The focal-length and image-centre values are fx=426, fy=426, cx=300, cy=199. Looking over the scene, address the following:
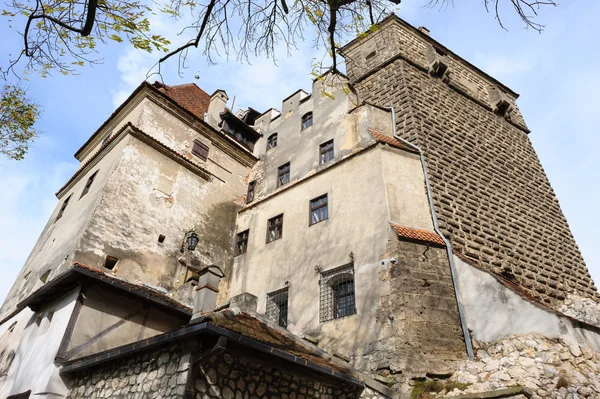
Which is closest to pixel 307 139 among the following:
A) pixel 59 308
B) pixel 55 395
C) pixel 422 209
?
pixel 422 209

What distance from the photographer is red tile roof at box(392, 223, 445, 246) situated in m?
9.53

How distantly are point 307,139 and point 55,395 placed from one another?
32.7ft

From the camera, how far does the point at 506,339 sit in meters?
7.95

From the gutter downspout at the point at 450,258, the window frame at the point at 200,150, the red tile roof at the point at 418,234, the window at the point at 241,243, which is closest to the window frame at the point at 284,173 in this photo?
the window at the point at 241,243

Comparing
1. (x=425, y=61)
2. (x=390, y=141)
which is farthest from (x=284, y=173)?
(x=425, y=61)

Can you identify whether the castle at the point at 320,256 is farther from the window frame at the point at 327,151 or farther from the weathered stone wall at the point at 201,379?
the window frame at the point at 327,151

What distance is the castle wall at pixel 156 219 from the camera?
11.6m

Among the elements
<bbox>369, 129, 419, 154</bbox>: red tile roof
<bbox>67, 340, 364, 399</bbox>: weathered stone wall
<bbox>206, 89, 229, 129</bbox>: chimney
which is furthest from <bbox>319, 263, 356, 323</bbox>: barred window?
<bbox>206, 89, 229, 129</bbox>: chimney

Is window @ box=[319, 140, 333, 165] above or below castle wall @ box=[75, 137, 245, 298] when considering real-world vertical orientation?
above

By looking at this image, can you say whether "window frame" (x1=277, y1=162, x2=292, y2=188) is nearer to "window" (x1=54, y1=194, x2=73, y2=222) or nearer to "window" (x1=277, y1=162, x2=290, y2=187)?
"window" (x1=277, y1=162, x2=290, y2=187)

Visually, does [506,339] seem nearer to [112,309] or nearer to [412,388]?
[412,388]

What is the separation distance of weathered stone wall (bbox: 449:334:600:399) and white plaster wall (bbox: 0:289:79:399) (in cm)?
719

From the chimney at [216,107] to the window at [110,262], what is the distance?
24.2 ft

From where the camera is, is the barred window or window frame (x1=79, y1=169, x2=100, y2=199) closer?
the barred window
